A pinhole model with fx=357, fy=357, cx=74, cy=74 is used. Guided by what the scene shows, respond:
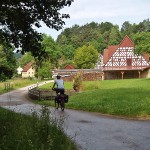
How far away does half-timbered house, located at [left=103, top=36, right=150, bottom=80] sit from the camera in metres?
78.7

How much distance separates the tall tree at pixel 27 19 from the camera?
11625mm

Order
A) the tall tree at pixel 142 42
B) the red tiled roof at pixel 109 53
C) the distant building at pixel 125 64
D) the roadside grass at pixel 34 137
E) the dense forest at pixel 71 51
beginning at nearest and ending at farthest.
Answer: the roadside grass at pixel 34 137 < the dense forest at pixel 71 51 < the tall tree at pixel 142 42 < the distant building at pixel 125 64 < the red tiled roof at pixel 109 53

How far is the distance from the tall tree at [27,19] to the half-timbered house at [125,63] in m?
65.5

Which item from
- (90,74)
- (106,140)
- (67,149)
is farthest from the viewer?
(90,74)

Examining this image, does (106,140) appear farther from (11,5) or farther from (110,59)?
(110,59)

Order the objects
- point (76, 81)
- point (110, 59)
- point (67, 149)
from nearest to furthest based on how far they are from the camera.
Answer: point (67, 149), point (76, 81), point (110, 59)

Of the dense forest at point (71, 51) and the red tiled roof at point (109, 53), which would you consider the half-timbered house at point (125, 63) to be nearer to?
the red tiled roof at point (109, 53)

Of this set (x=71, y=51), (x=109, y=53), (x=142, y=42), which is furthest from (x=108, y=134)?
(x=71, y=51)

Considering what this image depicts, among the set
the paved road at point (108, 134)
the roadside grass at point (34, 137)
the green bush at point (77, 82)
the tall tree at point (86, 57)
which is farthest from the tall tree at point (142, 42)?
the roadside grass at point (34, 137)

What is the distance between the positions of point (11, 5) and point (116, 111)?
8.55 metres

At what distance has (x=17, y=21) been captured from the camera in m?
11.7

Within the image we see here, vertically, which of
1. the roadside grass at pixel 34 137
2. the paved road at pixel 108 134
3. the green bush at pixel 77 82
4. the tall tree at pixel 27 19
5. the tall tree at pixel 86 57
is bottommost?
the paved road at pixel 108 134

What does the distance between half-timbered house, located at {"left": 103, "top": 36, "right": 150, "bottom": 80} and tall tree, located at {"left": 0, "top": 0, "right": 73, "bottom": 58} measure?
65.5m

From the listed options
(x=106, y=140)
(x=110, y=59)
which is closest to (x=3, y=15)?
(x=106, y=140)
